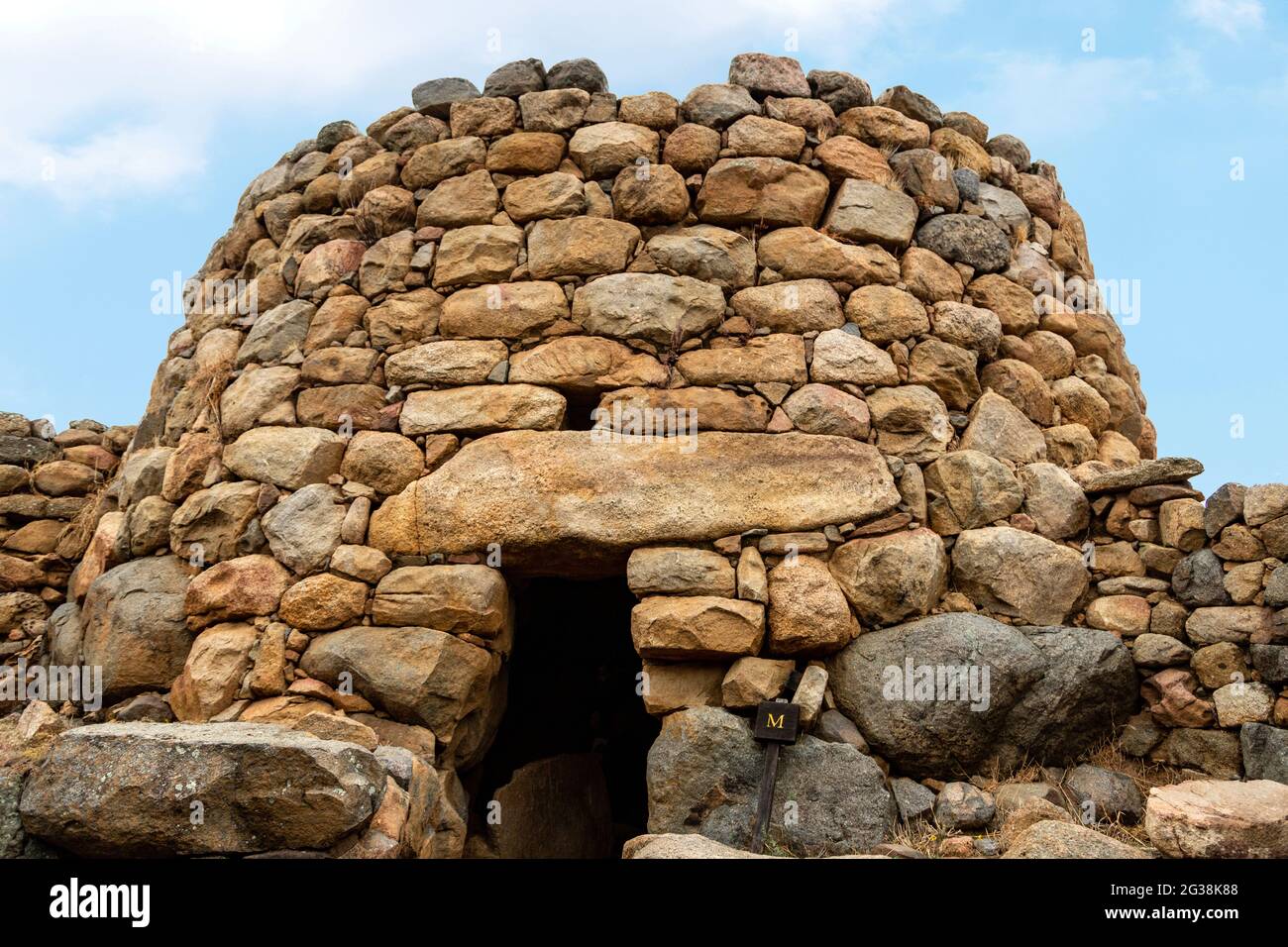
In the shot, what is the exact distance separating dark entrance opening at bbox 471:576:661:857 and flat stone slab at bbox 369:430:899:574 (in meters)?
0.54

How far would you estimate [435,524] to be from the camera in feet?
15.6

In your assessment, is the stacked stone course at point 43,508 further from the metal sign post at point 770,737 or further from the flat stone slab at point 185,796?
the metal sign post at point 770,737

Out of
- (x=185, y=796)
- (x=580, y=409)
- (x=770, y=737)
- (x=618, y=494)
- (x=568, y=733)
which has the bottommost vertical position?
(x=568, y=733)

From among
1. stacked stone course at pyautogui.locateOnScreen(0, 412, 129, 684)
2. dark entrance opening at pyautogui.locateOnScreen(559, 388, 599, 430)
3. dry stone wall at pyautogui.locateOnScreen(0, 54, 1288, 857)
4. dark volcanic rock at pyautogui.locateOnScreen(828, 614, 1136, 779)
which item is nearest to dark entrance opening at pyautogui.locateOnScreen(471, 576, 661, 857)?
dry stone wall at pyautogui.locateOnScreen(0, 54, 1288, 857)

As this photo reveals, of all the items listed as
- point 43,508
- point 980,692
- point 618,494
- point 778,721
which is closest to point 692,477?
point 618,494

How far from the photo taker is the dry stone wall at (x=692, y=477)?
444 cm

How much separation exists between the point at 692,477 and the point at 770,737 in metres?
1.17

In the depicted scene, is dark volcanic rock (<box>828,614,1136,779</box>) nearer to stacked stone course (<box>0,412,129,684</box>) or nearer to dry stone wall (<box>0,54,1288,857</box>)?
dry stone wall (<box>0,54,1288,857</box>)

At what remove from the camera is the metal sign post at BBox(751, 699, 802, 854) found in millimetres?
4168

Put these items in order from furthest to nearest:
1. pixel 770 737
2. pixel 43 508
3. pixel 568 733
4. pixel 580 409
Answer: pixel 43 508
pixel 568 733
pixel 580 409
pixel 770 737

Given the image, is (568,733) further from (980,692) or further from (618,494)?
(980,692)

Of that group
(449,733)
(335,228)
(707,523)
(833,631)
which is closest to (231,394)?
(335,228)

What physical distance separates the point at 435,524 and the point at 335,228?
1987mm

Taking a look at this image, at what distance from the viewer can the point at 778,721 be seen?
14.0 feet
